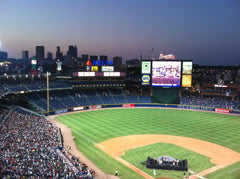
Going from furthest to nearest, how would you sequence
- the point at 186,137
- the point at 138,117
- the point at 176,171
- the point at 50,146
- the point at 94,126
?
the point at 138,117 → the point at 94,126 → the point at 186,137 → the point at 50,146 → the point at 176,171

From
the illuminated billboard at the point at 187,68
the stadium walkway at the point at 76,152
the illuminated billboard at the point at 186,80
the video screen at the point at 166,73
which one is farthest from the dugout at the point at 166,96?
the stadium walkway at the point at 76,152

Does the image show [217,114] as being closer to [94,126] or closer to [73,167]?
[94,126]

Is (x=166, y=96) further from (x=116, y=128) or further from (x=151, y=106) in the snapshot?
(x=116, y=128)

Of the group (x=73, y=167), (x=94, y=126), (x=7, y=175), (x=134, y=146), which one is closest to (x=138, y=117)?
(x=94, y=126)

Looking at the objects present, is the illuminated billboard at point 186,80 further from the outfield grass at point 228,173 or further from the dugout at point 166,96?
the outfield grass at point 228,173

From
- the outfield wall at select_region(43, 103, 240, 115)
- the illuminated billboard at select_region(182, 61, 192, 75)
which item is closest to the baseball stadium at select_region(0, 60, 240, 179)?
the illuminated billboard at select_region(182, 61, 192, 75)

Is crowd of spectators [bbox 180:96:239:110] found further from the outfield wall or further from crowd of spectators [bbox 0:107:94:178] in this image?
crowd of spectators [bbox 0:107:94:178]
